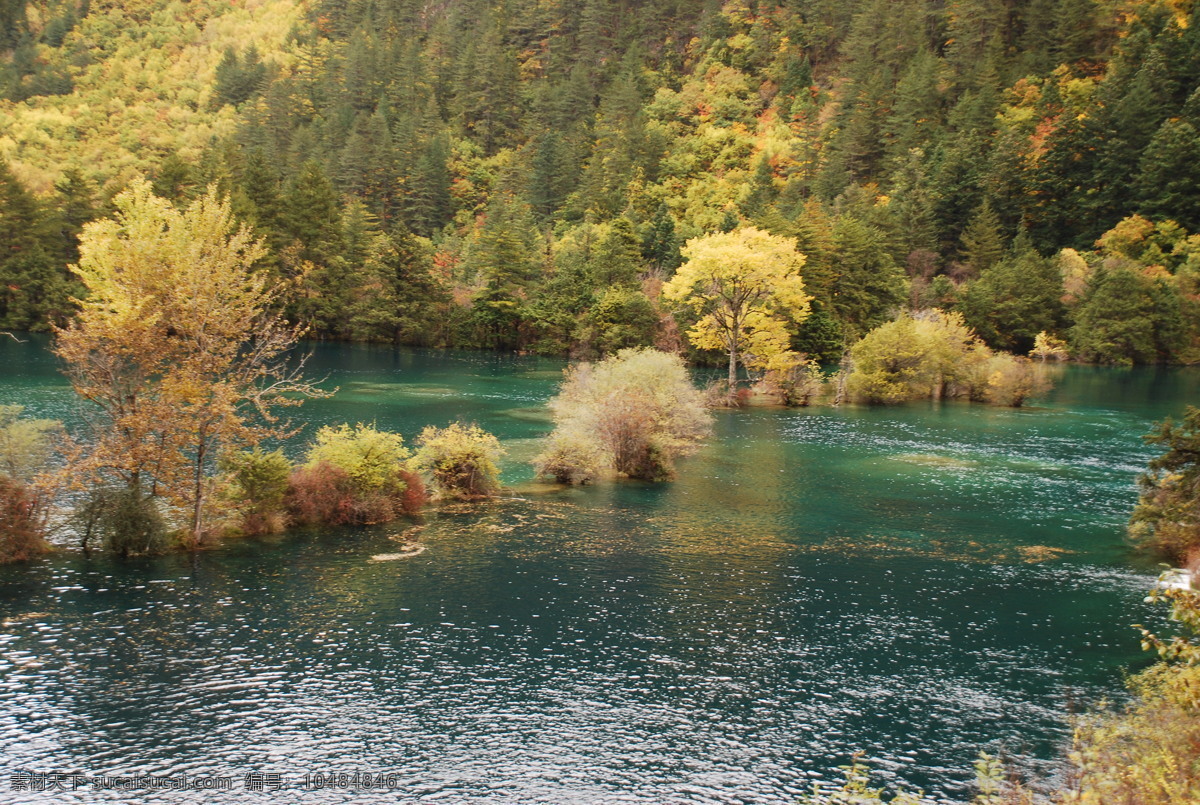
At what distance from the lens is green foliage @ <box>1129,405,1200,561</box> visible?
28.6 meters

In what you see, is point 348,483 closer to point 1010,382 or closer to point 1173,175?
point 1010,382

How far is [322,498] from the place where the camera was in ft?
106

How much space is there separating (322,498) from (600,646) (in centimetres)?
1474

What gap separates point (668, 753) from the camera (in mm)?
16875

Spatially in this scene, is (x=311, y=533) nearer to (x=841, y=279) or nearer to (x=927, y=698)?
(x=927, y=698)

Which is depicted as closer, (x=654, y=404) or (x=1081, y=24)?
(x=654, y=404)

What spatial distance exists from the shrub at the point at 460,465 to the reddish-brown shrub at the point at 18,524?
1374cm

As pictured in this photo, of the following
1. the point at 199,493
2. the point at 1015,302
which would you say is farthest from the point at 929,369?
the point at 199,493

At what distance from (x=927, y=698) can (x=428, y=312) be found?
301 ft

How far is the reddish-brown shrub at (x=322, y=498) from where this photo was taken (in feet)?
105

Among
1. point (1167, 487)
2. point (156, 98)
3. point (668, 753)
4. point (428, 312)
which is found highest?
point (156, 98)

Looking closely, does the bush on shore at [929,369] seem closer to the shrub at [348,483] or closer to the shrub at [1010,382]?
the shrub at [1010,382]

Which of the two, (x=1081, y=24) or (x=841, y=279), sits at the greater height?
(x=1081, y=24)

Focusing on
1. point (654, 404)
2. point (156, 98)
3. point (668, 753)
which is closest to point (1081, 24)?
point (654, 404)
